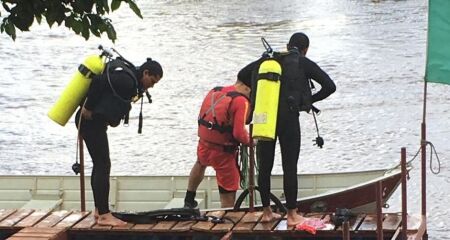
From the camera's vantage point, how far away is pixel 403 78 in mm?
24672

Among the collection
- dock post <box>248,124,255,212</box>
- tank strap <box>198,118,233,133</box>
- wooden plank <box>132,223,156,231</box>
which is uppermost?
tank strap <box>198,118,233,133</box>

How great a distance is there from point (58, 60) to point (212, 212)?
69.3 feet

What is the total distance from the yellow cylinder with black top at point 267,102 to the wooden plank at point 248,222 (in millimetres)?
824

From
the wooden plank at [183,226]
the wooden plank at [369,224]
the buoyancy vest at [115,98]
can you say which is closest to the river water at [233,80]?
the wooden plank at [369,224]

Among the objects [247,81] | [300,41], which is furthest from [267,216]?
[300,41]

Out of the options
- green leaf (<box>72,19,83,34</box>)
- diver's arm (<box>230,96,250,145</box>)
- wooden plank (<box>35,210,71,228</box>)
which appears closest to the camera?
green leaf (<box>72,19,83,34</box>)

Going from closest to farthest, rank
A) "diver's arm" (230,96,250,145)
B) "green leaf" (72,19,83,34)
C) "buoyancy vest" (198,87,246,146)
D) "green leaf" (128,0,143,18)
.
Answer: "green leaf" (128,0,143,18) < "green leaf" (72,19,83,34) < "diver's arm" (230,96,250,145) < "buoyancy vest" (198,87,246,146)

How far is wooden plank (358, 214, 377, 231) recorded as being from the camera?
29.0 feet

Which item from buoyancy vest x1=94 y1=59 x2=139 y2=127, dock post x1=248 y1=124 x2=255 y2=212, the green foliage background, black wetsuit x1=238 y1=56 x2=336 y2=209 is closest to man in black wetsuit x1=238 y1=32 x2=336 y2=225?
black wetsuit x1=238 y1=56 x2=336 y2=209

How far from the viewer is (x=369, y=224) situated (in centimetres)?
898

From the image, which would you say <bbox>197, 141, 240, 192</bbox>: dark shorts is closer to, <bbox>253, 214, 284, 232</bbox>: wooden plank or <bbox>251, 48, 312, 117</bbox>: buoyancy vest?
<bbox>253, 214, 284, 232</bbox>: wooden plank

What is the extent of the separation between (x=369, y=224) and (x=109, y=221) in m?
2.28

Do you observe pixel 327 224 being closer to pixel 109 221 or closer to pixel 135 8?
pixel 109 221

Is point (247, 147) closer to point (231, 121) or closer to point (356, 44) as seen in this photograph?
point (231, 121)
